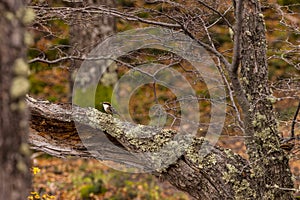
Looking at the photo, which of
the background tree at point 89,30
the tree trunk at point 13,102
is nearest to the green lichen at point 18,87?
the tree trunk at point 13,102

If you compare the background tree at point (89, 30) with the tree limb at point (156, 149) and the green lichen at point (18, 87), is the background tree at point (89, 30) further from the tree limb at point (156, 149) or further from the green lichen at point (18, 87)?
the green lichen at point (18, 87)

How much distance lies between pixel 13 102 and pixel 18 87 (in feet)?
0.17

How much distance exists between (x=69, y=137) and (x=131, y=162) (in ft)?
1.97

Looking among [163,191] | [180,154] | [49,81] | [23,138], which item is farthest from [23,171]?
[49,81]

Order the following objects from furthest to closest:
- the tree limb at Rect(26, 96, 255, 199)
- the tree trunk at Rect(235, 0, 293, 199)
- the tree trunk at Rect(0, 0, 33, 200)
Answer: the tree limb at Rect(26, 96, 255, 199) < the tree trunk at Rect(235, 0, 293, 199) < the tree trunk at Rect(0, 0, 33, 200)

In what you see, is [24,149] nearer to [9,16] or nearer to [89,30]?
[9,16]

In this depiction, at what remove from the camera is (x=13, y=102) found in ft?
5.47

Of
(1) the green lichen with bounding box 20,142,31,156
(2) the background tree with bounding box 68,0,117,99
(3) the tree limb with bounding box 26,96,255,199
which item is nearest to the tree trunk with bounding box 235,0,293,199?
(3) the tree limb with bounding box 26,96,255,199

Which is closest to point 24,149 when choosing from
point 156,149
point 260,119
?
point 156,149

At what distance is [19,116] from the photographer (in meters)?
1.70

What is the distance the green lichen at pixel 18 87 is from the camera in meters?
1.65

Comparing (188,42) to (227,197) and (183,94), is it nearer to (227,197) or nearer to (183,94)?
(183,94)

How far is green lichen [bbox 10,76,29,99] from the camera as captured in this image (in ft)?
5.42

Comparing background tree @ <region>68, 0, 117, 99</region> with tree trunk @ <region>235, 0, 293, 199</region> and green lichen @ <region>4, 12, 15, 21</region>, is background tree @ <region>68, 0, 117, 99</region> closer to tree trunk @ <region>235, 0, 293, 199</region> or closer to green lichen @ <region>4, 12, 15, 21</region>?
tree trunk @ <region>235, 0, 293, 199</region>
